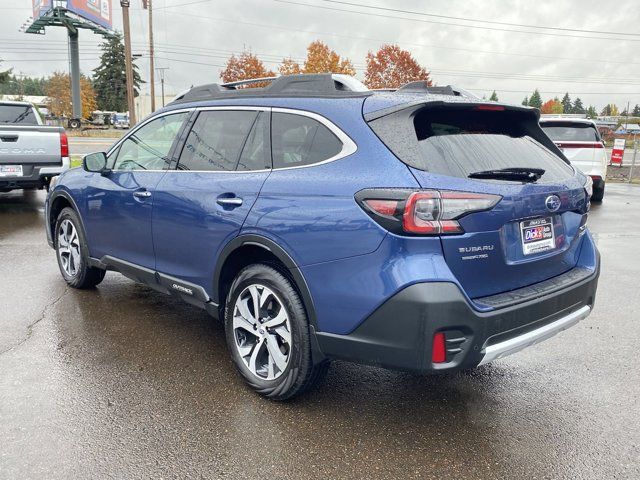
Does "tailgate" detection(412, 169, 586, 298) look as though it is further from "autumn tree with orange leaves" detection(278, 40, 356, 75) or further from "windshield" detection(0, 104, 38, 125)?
"autumn tree with orange leaves" detection(278, 40, 356, 75)

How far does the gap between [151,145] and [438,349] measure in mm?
2881

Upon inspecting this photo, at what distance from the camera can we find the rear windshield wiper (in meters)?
2.78

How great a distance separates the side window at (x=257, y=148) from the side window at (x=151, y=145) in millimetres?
825

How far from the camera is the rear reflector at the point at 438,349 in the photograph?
8.29 ft

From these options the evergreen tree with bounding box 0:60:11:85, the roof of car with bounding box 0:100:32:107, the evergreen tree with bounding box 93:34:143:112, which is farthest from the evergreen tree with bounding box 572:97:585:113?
the roof of car with bounding box 0:100:32:107

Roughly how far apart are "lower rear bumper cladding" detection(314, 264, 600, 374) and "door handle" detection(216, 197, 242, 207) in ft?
3.10

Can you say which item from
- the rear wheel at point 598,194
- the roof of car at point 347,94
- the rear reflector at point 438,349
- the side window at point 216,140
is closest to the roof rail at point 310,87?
the roof of car at point 347,94

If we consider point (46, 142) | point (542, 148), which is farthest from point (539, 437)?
point (46, 142)

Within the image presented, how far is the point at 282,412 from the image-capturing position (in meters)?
3.12

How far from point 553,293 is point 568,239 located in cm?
44

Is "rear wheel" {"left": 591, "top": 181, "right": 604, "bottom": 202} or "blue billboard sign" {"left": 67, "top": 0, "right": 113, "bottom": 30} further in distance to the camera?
"blue billboard sign" {"left": 67, "top": 0, "right": 113, "bottom": 30}

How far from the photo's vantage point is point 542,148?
3.44 metres

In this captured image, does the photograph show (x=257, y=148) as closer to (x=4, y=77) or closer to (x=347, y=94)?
(x=347, y=94)

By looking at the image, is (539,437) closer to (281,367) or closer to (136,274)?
(281,367)
